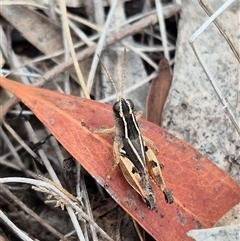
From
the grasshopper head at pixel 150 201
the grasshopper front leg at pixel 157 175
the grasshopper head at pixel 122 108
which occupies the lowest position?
the grasshopper head at pixel 150 201

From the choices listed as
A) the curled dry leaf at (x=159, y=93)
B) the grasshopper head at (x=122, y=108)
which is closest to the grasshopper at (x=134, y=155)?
the grasshopper head at (x=122, y=108)

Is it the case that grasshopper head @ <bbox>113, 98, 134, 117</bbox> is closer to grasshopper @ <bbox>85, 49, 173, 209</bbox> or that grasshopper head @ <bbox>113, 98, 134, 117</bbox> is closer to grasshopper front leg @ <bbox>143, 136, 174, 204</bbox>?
grasshopper @ <bbox>85, 49, 173, 209</bbox>

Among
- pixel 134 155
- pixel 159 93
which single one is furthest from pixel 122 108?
pixel 159 93

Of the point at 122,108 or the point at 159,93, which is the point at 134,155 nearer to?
the point at 122,108

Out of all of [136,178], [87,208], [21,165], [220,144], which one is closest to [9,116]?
[21,165]

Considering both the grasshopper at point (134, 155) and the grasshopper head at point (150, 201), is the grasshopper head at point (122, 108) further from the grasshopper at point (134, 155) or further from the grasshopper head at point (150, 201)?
the grasshopper head at point (150, 201)

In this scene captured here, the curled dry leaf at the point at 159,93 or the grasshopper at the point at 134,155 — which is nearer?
the grasshopper at the point at 134,155
